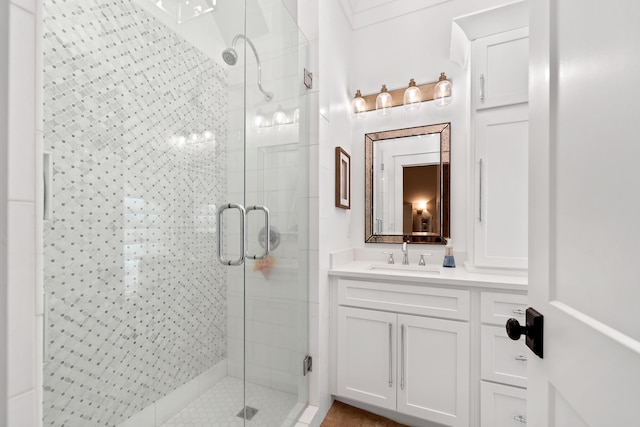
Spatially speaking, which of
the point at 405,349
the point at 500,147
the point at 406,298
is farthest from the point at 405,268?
the point at 500,147

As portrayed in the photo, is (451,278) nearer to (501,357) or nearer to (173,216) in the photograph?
(501,357)

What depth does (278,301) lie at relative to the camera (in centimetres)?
151

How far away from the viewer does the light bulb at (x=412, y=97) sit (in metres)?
2.17

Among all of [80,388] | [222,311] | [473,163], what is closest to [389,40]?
[473,163]

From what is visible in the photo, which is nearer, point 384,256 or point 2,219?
point 2,219

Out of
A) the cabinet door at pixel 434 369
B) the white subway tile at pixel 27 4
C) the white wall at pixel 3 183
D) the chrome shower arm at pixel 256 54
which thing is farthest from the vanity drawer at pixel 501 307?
the white subway tile at pixel 27 4

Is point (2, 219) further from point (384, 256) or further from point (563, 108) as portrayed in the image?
point (384, 256)

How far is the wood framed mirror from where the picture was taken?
7.04ft

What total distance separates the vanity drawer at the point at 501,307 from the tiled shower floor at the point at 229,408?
1145mm

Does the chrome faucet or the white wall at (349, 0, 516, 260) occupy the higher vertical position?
the white wall at (349, 0, 516, 260)

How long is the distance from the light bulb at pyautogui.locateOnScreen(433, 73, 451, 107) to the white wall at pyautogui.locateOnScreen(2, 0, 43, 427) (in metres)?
2.14

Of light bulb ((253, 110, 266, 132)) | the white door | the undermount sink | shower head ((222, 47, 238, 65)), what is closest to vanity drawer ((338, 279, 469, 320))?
the undermount sink

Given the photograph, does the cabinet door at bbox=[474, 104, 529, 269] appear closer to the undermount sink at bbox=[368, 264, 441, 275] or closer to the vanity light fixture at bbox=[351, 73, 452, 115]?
the undermount sink at bbox=[368, 264, 441, 275]

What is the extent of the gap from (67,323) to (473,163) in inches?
82.7
